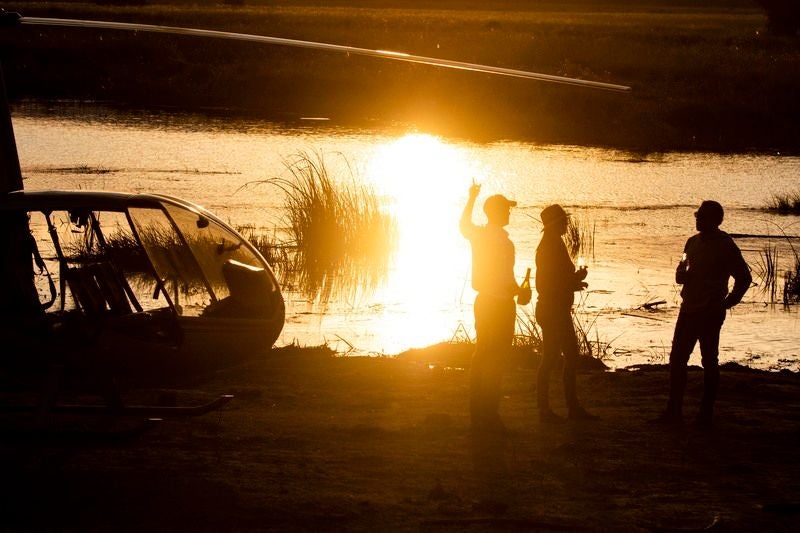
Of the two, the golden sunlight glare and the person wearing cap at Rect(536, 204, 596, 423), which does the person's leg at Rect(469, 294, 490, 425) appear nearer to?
the person wearing cap at Rect(536, 204, 596, 423)

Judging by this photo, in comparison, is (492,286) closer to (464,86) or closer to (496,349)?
(496,349)

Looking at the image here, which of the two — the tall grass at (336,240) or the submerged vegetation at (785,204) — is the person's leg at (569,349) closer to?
the tall grass at (336,240)

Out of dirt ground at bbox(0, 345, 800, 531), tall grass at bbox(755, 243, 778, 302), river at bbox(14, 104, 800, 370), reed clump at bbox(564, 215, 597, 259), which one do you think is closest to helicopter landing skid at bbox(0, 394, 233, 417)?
dirt ground at bbox(0, 345, 800, 531)

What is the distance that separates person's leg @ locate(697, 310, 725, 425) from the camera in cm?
880

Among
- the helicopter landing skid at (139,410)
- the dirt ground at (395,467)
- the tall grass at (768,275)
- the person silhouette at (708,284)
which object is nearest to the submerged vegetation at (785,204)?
the tall grass at (768,275)

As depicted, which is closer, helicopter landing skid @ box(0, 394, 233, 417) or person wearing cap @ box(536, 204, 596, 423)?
helicopter landing skid @ box(0, 394, 233, 417)

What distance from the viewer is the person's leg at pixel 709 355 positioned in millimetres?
8797

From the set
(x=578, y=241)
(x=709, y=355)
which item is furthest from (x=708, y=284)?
(x=578, y=241)

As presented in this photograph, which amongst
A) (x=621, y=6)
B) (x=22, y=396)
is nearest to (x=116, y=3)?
(x=621, y=6)

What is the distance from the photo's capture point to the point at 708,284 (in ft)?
28.7

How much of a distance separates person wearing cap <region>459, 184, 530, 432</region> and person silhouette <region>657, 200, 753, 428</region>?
3.99 ft

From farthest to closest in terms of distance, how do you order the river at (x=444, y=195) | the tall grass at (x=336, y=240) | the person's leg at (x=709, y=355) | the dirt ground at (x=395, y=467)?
the tall grass at (x=336, y=240), the river at (x=444, y=195), the person's leg at (x=709, y=355), the dirt ground at (x=395, y=467)

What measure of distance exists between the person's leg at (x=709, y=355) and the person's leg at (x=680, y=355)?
74mm

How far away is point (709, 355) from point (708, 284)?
496mm
